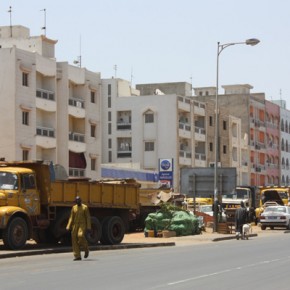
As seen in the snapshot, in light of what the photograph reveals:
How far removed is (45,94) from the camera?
59688 mm

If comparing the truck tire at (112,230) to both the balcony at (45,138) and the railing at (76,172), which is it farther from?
the railing at (76,172)

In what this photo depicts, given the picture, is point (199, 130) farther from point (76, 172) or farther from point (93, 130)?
point (76, 172)

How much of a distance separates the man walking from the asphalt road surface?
342 millimetres

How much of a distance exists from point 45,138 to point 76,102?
5389 millimetres

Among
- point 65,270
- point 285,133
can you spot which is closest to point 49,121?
point 65,270

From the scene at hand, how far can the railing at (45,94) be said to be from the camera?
58784mm

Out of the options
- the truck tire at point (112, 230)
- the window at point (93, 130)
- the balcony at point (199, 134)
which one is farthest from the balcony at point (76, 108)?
the truck tire at point (112, 230)

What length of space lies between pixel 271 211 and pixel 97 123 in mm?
19202

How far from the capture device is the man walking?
79.6ft

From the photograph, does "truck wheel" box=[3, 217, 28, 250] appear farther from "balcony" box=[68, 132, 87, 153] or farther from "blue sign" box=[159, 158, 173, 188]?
"balcony" box=[68, 132, 87, 153]

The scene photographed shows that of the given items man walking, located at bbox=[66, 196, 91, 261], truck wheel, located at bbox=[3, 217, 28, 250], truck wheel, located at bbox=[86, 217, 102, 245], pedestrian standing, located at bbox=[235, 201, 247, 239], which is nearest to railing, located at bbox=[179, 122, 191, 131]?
pedestrian standing, located at bbox=[235, 201, 247, 239]

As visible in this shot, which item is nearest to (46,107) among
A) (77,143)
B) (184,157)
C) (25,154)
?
(25,154)

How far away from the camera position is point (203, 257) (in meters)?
25.3

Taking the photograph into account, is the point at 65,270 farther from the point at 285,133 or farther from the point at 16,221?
the point at 285,133
